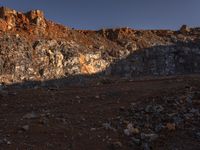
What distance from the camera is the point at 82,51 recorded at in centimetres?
3569

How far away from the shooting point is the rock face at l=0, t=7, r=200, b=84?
106 feet

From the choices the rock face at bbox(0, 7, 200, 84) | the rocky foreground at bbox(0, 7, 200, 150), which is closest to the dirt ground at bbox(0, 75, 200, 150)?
the rocky foreground at bbox(0, 7, 200, 150)

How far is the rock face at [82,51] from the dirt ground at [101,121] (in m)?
14.8

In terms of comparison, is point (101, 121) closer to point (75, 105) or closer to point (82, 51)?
point (75, 105)

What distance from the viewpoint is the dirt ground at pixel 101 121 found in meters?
11.4

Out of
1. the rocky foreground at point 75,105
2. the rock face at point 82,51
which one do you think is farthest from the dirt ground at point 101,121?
the rock face at point 82,51

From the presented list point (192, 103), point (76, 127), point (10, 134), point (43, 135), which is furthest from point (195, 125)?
point (10, 134)

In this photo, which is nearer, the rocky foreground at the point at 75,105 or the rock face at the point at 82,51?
the rocky foreground at the point at 75,105

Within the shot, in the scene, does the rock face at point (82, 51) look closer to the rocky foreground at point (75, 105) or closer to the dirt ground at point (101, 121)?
the rocky foreground at point (75, 105)

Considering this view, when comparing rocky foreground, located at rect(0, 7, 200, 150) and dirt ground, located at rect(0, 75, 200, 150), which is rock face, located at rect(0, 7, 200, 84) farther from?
dirt ground, located at rect(0, 75, 200, 150)

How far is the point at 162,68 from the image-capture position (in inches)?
1467

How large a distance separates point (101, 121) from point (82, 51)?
2293 cm

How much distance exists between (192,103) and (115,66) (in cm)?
2217

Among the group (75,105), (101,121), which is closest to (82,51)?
(75,105)
